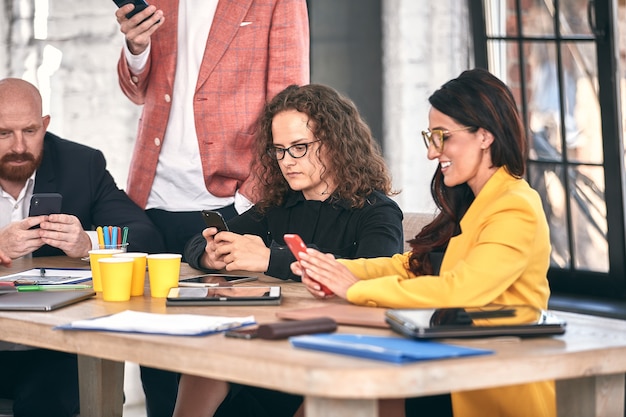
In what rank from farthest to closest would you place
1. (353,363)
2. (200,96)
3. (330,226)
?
(200,96)
(330,226)
(353,363)

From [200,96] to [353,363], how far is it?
→ 1871 millimetres

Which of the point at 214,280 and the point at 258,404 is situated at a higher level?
the point at 214,280

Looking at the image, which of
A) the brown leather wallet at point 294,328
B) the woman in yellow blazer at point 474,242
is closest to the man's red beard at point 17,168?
the woman in yellow blazer at point 474,242

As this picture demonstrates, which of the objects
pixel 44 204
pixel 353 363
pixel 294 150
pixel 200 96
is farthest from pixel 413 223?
pixel 353 363

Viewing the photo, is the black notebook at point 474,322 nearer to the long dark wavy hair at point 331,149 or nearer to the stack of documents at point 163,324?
the stack of documents at point 163,324

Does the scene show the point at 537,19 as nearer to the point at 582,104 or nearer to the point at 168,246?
the point at 582,104

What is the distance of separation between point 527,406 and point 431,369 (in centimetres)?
46

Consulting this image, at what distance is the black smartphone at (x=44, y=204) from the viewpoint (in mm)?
2811

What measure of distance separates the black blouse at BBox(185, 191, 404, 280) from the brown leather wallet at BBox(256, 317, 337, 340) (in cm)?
77

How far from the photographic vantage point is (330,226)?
281cm

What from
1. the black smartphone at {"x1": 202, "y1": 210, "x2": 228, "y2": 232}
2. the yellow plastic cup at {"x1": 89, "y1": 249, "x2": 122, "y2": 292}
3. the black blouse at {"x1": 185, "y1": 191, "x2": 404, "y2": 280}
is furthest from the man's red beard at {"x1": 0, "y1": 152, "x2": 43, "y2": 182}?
the yellow plastic cup at {"x1": 89, "y1": 249, "x2": 122, "y2": 292}

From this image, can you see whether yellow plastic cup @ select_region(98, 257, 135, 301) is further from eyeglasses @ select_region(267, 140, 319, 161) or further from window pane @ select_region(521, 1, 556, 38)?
window pane @ select_region(521, 1, 556, 38)

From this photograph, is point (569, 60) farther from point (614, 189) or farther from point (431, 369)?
point (431, 369)

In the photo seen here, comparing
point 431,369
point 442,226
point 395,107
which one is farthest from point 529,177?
point 431,369
